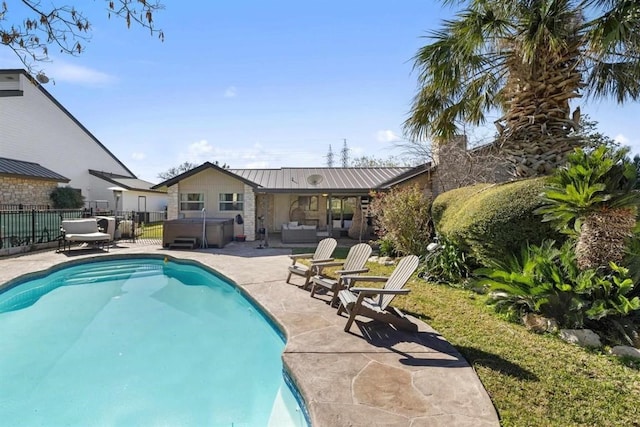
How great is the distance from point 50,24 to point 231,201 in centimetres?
1438

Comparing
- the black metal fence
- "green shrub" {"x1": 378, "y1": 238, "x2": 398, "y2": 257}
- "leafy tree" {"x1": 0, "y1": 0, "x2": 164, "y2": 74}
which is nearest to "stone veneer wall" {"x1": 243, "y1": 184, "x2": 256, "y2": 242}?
the black metal fence

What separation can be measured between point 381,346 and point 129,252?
447 inches

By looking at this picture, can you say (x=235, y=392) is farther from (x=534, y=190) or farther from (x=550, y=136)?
(x=550, y=136)

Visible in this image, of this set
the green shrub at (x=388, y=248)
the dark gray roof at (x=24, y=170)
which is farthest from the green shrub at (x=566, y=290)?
the dark gray roof at (x=24, y=170)

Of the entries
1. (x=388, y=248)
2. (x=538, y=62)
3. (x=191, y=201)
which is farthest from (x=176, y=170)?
(x=538, y=62)

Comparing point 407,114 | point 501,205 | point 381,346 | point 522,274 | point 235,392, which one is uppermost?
point 407,114

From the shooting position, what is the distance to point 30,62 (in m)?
3.34

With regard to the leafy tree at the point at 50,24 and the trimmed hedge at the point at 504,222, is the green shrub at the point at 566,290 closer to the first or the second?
the trimmed hedge at the point at 504,222

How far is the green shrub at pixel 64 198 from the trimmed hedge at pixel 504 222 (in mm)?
23803

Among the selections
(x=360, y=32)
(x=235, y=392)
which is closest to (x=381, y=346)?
(x=235, y=392)

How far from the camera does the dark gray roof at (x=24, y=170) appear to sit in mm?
17750

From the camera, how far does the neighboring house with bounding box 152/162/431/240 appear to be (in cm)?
1608

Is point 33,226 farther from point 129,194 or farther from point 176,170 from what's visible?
point 176,170

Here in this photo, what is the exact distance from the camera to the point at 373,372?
12.7 feet
